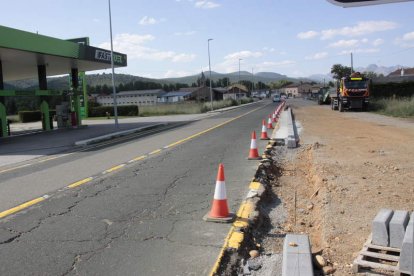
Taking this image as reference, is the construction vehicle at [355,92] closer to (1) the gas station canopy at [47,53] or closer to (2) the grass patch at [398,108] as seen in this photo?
(2) the grass patch at [398,108]

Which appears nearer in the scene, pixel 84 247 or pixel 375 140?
pixel 84 247

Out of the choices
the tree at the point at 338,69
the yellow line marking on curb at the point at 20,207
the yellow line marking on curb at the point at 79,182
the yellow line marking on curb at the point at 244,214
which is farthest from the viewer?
the tree at the point at 338,69

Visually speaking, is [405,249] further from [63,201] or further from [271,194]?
[63,201]

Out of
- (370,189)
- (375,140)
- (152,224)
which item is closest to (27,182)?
(152,224)

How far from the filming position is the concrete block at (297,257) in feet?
14.0

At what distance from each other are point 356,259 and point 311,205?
330cm

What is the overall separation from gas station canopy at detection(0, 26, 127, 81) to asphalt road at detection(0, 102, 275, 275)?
42.0ft

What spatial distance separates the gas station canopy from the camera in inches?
893

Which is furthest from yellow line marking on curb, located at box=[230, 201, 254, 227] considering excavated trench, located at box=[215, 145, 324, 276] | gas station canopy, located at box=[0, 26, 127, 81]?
gas station canopy, located at box=[0, 26, 127, 81]

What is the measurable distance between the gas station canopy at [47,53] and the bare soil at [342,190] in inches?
623

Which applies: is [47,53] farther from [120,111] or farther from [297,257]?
[120,111]

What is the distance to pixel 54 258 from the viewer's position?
5.12m

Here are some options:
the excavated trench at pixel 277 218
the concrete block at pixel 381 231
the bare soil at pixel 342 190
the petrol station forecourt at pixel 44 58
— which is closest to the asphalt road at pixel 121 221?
the excavated trench at pixel 277 218

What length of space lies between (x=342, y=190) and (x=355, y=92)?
104 feet
